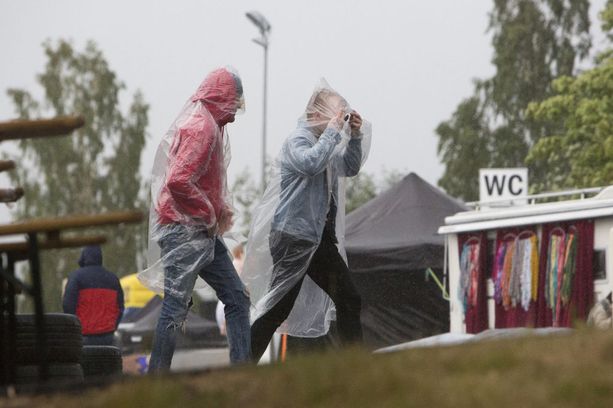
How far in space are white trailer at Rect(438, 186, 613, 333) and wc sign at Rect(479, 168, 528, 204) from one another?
3031 millimetres

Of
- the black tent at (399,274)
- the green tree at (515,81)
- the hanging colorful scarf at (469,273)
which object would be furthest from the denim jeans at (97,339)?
the green tree at (515,81)

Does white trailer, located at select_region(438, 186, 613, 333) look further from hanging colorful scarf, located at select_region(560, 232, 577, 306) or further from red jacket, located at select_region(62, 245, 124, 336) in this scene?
red jacket, located at select_region(62, 245, 124, 336)

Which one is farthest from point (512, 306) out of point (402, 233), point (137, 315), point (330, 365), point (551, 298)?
point (137, 315)

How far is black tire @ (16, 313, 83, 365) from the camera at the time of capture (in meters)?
5.69

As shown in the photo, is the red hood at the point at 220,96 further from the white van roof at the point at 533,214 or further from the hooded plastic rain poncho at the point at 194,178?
the white van roof at the point at 533,214

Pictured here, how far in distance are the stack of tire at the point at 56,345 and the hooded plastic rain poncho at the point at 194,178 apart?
1.37m

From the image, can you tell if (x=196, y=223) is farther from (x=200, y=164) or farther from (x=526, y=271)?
(x=526, y=271)

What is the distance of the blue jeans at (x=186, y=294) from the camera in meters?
7.28

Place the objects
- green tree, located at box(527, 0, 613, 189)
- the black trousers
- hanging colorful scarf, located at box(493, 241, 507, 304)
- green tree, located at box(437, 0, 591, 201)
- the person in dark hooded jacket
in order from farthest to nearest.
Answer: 1. green tree, located at box(437, 0, 591, 201)
2. green tree, located at box(527, 0, 613, 189)
3. hanging colorful scarf, located at box(493, 241, 507, 304)
4. the person in dark hooded jacket
5. the black trousers

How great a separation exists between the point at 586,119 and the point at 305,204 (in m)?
30.0

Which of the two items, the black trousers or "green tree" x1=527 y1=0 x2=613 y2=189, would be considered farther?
"green tree" x1=527 y1=0 x2=613 y2=189

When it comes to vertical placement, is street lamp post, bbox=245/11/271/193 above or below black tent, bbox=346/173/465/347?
above

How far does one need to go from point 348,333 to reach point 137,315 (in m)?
29.1

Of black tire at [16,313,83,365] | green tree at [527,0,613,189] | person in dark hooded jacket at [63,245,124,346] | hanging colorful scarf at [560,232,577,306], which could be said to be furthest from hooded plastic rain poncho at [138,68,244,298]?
green tree at [527,0,613,189]
